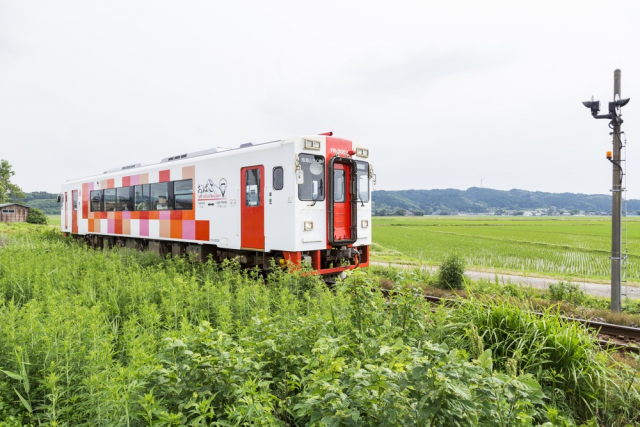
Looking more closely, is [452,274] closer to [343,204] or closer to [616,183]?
[343,204]

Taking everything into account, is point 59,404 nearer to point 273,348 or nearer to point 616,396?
point 273,348

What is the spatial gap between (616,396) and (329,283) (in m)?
7.28

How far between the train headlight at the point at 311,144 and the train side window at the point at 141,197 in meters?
6.97

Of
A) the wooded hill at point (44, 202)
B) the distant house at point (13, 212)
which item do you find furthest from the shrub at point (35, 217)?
the wooded hill at point (44, 202)

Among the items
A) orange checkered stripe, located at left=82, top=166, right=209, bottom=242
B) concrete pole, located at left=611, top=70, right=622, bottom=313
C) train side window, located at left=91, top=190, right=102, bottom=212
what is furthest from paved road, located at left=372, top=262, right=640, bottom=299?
train side window, located at left=91, top=190, right=102, bottom=212

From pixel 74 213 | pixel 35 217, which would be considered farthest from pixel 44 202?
pixel 74 213

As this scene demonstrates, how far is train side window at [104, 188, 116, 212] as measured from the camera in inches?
623

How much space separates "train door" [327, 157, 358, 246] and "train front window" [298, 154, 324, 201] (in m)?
0.29

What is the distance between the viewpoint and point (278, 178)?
9.05m

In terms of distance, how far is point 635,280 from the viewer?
12656 millimetres

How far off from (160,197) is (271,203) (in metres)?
5.35

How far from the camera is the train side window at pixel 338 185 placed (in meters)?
9.70

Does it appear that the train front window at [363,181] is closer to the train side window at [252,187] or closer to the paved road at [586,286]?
the train side window at [252,187]

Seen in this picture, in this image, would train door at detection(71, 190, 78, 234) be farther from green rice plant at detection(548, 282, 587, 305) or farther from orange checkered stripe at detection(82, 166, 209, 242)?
green rice plant at detection(548, 282, 587, 305)
